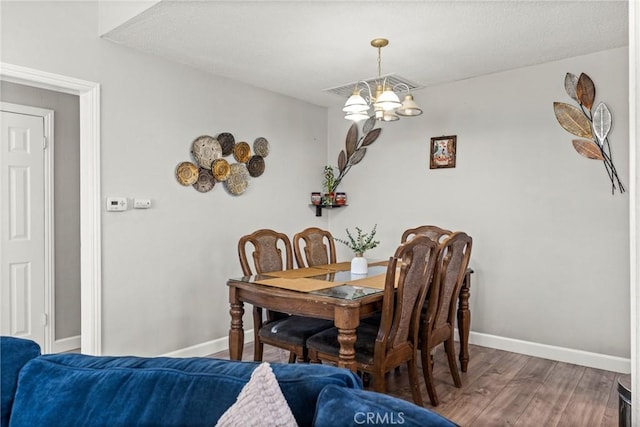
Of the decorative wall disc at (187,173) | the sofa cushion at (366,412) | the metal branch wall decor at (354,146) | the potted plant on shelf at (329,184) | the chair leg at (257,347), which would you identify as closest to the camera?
the sofa cushion at (366,412)

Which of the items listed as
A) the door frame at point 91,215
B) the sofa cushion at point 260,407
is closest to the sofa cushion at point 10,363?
the sofa cushion at point 260,407

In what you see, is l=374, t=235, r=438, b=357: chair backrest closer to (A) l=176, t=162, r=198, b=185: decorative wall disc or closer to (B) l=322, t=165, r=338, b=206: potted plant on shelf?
(A) l=176, t=162, r=198, b=185: decorative wall disc

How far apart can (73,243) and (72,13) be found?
6.70 feet

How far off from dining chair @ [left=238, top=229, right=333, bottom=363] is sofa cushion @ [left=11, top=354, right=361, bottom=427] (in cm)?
158

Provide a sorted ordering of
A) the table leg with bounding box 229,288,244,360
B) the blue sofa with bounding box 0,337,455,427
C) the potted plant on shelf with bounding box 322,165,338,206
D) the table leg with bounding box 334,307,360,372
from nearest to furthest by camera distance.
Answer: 1. the blue sofa with bounding box 0,337,455,427
2. the table leg with bounding box 334,307,360,372
3. the table leg with bounding box 229,288,244,360
4. the potted plant on shelf with bounding box 322,165,338,206

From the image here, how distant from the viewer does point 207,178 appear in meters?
3.66

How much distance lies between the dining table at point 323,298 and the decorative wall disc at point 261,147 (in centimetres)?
137

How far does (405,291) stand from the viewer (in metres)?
2.38

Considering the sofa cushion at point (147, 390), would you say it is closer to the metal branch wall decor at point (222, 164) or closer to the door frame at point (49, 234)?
the metal branch wall decor at point (222, 164)

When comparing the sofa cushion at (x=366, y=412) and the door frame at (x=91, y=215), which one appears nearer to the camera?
the sofa cushion at (x=366, y=412)

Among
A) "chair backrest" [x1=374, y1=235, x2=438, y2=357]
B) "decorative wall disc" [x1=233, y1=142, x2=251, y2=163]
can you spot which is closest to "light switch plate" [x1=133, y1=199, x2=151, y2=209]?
"decorative wall disc" [x1=233, y1=142, x2=251, y2=163]

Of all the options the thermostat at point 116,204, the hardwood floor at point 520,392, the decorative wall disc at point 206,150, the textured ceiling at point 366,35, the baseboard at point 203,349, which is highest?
the textured ceiling at point 366,35

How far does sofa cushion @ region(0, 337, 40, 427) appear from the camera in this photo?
1209mm

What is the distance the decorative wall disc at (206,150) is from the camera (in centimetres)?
356
